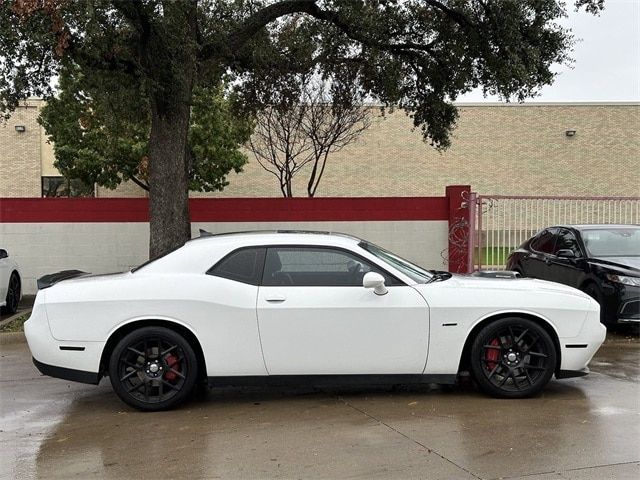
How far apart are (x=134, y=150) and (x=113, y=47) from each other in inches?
544

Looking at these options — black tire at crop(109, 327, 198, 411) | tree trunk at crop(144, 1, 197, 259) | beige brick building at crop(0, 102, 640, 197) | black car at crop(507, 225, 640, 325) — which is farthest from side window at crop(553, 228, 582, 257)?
beige brick building at crop(0, 102, 640, 197)

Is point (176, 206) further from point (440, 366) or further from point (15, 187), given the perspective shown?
point (15, 187)

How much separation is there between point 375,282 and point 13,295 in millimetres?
7978

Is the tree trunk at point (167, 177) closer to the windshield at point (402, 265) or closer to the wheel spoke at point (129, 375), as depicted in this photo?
the wheel spoke at point (129, 375)

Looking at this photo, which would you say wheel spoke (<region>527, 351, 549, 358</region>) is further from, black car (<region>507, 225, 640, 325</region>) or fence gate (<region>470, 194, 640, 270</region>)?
fence gate (<region>470, 194, 640, 270</region>)

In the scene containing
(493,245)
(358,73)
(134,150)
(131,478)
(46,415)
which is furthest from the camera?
(134,150)

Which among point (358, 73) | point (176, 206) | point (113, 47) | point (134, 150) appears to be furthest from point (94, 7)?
point (134, 150)

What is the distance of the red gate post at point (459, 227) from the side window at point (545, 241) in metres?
2.43

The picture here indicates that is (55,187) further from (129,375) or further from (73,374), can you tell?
(129,375)

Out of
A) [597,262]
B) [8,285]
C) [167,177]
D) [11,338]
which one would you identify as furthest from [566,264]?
[8,285]

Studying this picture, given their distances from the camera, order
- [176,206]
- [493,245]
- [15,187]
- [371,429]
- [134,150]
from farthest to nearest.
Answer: [15,187] < [134,150] < [493,245] < [176,206] < [371,429]

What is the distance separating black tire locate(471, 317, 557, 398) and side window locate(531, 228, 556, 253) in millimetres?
5050

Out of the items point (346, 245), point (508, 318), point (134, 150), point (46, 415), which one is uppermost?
point (134, 150)

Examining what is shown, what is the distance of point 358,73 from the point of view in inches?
577
